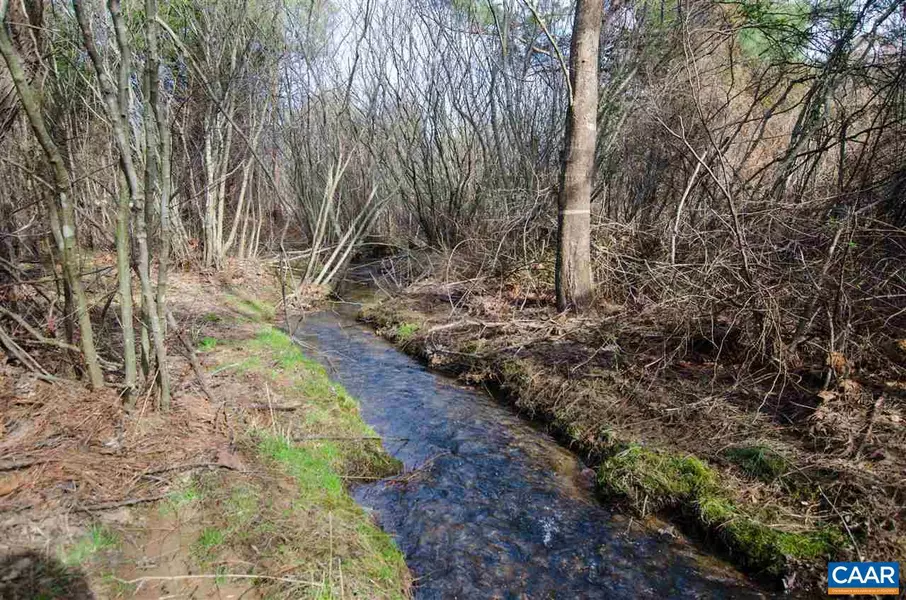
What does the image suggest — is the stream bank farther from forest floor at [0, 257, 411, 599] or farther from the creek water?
forest floor at [0, 257, 411, 599]

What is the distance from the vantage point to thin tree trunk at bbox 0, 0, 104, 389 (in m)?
2.72

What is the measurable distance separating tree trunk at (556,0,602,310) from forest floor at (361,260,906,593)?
0.47 meters

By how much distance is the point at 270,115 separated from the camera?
10.2 metres

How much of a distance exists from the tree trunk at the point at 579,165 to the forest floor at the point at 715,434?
47 centimetres

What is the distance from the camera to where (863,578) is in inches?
110

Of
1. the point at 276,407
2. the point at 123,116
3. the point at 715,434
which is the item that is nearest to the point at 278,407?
the point at 276,407

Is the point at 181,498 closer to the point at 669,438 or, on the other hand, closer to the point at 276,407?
the point at 276,407

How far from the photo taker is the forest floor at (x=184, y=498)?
241 centimetres

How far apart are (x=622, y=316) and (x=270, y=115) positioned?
790 centimetres

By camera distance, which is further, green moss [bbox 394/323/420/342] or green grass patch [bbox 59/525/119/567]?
green moss [bbox 394/323/420/342]

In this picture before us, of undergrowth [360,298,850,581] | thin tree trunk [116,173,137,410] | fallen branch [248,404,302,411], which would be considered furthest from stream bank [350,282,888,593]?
thin tree trunk [116,173,137,410]

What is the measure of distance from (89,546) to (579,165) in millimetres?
5839

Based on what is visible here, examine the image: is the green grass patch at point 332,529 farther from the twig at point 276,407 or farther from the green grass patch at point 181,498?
the green grass patch at point 181,498

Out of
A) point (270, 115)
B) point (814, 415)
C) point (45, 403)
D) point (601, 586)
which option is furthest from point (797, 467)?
point (270, 115)
